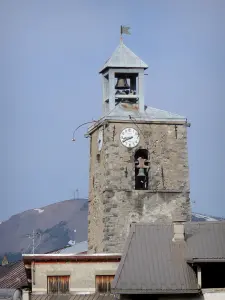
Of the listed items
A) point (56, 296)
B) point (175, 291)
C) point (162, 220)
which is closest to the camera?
point (175, 291)

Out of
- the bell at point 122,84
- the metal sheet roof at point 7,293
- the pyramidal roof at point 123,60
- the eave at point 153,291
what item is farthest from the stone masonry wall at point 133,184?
the eave at point 153,291

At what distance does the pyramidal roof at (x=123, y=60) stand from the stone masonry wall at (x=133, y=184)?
3.50 meters

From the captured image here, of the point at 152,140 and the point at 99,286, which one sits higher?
the point at 152,140

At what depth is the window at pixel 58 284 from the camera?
219ft

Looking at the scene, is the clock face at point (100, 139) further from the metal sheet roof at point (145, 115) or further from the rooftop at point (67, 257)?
the rooftop at point (67, 257)

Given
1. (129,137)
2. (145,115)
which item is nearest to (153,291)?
(129,137)

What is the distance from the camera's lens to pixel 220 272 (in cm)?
6134

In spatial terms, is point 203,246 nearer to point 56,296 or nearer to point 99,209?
point 56,296

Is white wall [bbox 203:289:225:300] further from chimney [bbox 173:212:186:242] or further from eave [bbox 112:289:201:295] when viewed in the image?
chimney [bbox 173:212:186:242]

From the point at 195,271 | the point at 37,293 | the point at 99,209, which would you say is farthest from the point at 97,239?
the point at 195,271

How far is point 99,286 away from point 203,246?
6891mm

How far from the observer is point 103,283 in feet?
219

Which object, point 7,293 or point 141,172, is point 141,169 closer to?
point 141,172

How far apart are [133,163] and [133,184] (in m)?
1.18
